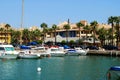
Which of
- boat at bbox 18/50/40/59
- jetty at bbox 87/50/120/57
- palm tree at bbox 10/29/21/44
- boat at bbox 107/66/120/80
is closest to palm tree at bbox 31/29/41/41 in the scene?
palm tree at bbox 10/29/21/44

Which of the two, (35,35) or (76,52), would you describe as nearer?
(76,52)

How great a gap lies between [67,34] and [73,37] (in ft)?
15.7

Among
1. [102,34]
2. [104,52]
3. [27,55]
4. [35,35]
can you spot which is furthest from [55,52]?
[35,35]

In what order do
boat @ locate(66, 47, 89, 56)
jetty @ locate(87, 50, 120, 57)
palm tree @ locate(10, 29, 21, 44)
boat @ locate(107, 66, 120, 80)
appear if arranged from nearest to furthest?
boat @ locate(107, 66, 120, 80) < jetty @ locate(87, 50, 120, 57) < boat @ locate(66, 47, 89, 56) < palm tree @ locate(10, 29, 21, 44)

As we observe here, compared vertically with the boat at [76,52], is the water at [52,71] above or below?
below

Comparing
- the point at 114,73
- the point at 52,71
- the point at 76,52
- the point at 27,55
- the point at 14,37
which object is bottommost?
the point at 52,71

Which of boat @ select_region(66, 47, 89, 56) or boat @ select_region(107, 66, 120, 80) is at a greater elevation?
boat @ select_region(66, 47, 89, 56)

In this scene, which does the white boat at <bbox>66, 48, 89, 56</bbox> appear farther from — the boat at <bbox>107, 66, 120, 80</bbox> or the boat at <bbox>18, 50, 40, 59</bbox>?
the boat at <bbox>107, 66, 120, 80</bbox>

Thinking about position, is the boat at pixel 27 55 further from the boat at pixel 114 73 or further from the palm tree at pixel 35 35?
the palm tree at pixel 35 35

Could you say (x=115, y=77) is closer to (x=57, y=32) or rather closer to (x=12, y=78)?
(x=12, y=78)

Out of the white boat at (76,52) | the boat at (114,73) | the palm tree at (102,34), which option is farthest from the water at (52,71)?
the palm tree at (102,34)

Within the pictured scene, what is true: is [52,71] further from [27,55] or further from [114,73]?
[27,55]

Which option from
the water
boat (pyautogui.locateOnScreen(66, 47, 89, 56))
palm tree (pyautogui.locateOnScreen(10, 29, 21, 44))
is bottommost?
the water

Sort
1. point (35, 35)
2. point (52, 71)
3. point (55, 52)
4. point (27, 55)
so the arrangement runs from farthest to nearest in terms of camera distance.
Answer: point (35, 35) → point (55, 52) → point (27, 55) → point (52, 71)
